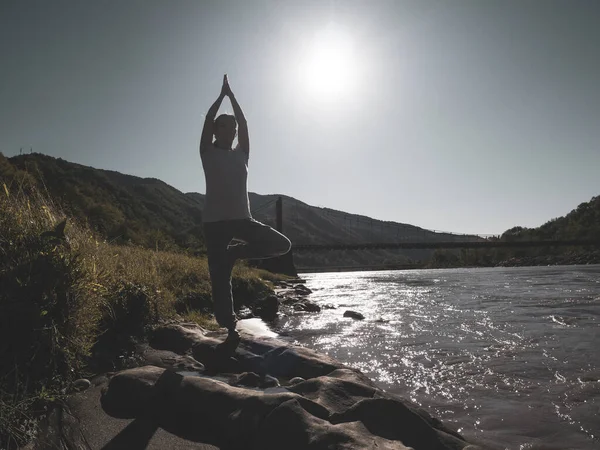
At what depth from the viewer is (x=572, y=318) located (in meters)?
9.17

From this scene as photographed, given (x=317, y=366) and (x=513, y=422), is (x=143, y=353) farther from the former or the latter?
(x=513, y=422)

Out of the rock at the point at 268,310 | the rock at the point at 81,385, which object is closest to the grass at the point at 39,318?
the rock at the point at 81,385

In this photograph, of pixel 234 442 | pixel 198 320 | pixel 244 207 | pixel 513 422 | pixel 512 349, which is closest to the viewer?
Answer: pixel 234 442

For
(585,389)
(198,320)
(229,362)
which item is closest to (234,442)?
(229,362)

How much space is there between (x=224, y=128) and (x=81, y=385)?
9.44ft

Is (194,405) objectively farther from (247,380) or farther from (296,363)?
(296,363)

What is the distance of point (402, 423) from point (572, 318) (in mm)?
8957

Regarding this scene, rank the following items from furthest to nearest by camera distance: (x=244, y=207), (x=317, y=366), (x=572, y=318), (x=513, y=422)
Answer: (x=572, y=318) → (x=244, y=207) → (x=317, y=366) → (x=513, y=422)

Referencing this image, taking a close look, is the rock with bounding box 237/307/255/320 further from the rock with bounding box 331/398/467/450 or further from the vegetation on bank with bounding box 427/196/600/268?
the vegetation on bank with bounding box 427/196/600/268

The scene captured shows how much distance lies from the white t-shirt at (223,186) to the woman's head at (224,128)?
179 mm

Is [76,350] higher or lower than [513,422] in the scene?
higher

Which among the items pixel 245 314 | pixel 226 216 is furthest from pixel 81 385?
pixel 245 314

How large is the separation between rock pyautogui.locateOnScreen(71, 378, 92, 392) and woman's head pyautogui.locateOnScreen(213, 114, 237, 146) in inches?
107

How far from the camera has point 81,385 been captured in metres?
3.02
